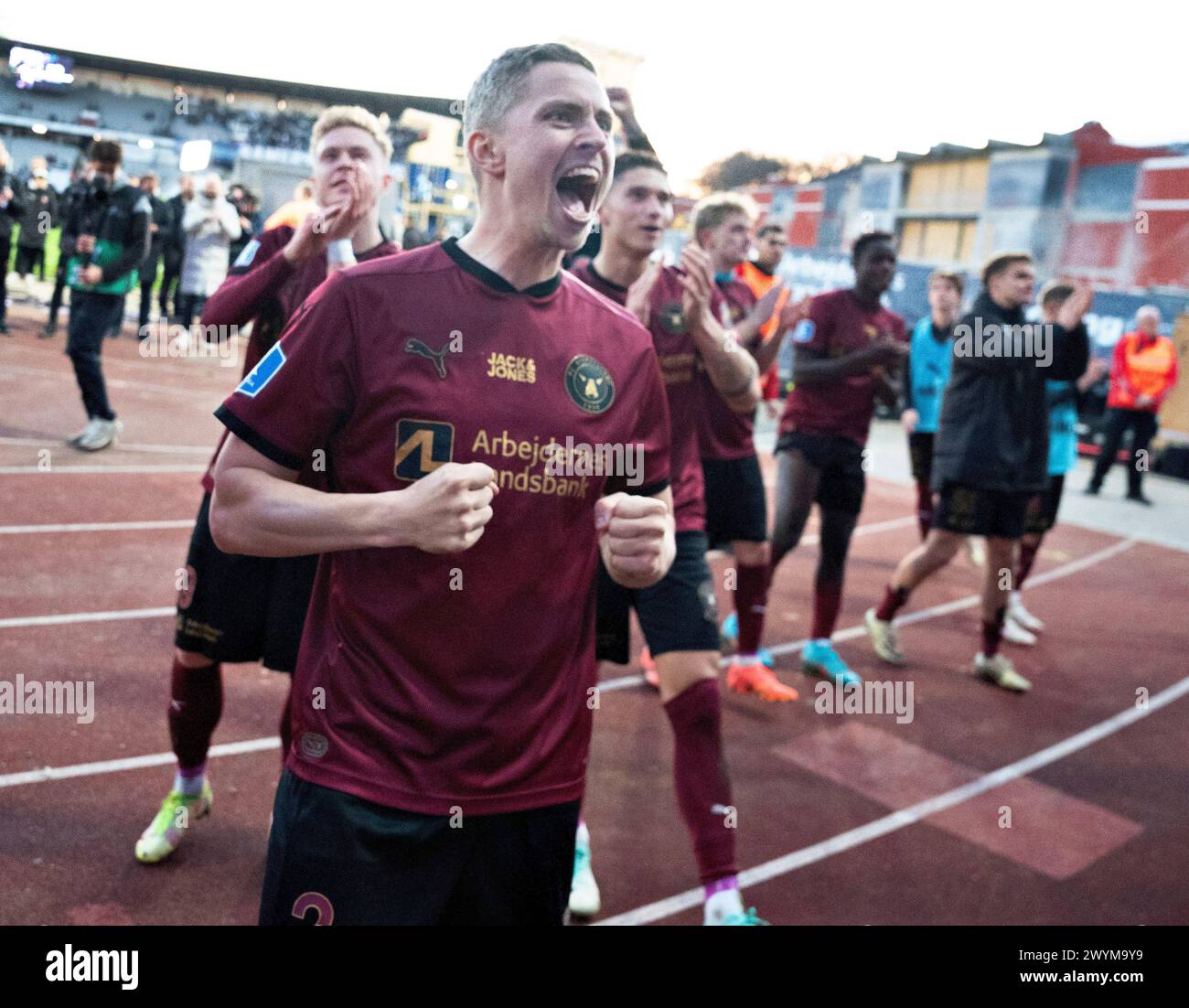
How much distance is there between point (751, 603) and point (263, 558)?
10.2ft

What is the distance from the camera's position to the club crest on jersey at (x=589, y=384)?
6.59 ft

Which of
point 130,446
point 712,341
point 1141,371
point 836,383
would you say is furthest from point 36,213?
point 1141,371

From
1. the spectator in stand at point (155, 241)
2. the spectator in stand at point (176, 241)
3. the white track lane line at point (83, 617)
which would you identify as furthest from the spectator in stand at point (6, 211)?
the white track lane line at point (83, 617)

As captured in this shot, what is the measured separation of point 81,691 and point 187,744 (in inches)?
55.9

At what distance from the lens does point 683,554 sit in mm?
3686

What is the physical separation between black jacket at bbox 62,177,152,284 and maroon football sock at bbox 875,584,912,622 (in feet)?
20.1

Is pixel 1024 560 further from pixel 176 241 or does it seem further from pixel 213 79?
pixel 213 79

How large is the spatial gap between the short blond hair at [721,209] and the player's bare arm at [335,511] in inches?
144

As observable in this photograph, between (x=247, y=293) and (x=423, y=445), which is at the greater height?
(x=247, y=293)

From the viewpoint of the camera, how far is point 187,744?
3.56 meters

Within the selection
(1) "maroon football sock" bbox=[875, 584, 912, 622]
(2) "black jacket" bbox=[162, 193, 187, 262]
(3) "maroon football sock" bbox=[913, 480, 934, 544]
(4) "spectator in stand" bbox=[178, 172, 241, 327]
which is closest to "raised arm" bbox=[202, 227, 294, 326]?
(1) "maroon football sock" bbox=[875, 584, 912, 622]

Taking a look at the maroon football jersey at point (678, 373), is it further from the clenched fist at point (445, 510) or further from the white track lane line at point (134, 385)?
the white track lane line at point (134, 385)
